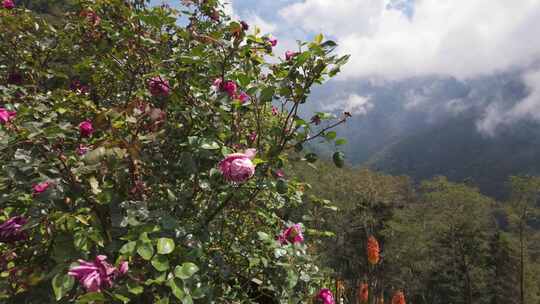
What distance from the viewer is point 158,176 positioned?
168cm

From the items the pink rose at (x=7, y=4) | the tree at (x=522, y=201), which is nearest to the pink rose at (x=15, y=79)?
the pink rose at (x=7, y=4)

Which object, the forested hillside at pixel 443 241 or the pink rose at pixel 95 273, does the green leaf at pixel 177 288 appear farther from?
the forested hillside at pixel 443 241

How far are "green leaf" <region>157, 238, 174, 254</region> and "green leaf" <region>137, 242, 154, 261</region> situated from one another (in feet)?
0.10

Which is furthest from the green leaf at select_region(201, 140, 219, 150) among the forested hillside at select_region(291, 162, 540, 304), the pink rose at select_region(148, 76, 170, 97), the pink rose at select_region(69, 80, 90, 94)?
the forested hillside at select_region(291, 162, 540, 304)

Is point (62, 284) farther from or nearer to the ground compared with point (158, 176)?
nearer to the ground

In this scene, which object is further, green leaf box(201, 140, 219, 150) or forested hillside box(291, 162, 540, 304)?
forested hillside box(291, 162, 540, 304)

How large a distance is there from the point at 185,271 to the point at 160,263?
9 centimetres

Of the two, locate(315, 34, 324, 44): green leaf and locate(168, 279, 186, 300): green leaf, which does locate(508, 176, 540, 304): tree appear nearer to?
locate(315, 34, 324, 44): green leaf

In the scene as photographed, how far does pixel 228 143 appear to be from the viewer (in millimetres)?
1776

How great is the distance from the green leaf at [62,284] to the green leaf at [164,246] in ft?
0.85

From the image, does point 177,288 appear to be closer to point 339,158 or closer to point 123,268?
point 123,268

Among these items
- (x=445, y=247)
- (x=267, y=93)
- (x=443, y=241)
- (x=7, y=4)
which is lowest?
(x=445, y=247)

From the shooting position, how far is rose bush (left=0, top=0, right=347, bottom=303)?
1165mm

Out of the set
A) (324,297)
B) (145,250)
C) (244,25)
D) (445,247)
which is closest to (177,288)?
(145,250)
